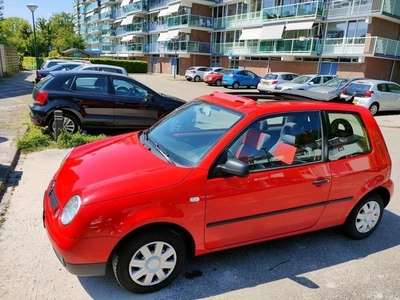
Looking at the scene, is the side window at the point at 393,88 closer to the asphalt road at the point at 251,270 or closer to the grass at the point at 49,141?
the asphalt road at the point at 251,270

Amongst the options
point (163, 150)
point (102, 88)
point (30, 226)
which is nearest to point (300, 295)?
point (163, 150)

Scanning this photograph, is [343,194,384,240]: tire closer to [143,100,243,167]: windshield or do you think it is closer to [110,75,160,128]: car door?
[143,100,243,167]: windshield

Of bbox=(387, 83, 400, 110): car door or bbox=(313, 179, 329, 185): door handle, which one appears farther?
bbox=(387, 83, 400, 110): car door

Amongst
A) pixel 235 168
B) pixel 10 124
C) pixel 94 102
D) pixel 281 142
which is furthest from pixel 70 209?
pixel 10 124

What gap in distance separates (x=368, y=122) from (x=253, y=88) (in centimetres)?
2406

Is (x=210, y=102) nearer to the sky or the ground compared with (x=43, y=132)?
nearer to the sky

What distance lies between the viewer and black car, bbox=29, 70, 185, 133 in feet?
23.1

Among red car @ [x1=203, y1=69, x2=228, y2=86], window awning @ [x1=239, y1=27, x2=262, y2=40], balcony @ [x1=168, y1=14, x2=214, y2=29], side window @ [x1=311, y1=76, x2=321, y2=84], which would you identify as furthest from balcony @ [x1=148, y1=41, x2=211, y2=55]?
side window @ [x1=311, y1=76, x2=321, y2=84]

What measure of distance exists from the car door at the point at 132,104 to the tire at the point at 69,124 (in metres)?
0.90

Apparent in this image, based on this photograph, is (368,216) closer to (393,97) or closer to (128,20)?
(393,97)

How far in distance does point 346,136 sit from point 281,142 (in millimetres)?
931

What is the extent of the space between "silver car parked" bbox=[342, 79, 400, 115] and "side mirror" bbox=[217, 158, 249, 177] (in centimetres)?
1238

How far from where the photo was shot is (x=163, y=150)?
124 inches

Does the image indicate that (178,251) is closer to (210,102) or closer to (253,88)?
(210,102)
